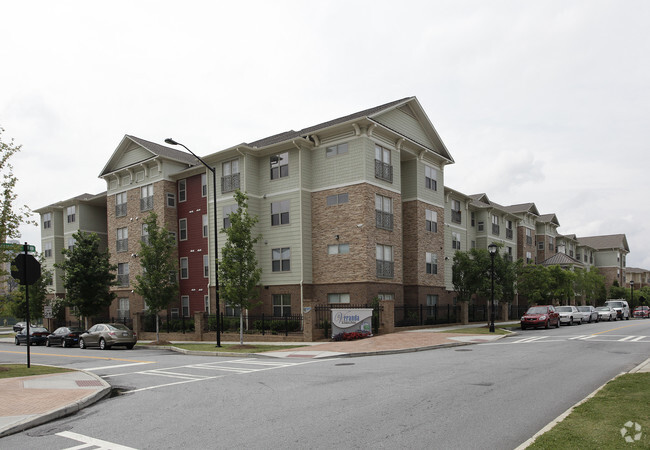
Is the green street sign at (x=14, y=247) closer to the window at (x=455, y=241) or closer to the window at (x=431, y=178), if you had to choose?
the window at (x=431, y=178)

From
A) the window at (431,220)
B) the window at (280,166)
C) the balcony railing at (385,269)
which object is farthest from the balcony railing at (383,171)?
the window at (280,166)

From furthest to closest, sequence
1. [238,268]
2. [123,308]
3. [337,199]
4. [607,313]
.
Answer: [607,313], [123,308], [337,199], [238,268]

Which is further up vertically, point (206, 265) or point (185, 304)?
point (206, 265)

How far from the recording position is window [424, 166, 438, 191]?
3744cm

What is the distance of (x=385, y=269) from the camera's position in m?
31.9

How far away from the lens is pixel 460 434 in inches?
291

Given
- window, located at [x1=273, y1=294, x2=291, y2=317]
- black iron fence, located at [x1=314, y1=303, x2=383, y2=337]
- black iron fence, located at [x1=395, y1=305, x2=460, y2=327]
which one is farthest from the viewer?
window, located at [x1=273, y1=294, x2=291, y2=317]

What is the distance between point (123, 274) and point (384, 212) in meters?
22.6

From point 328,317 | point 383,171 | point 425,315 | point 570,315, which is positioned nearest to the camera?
point 328,317

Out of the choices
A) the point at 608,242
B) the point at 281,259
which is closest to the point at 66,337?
the point at 281,259

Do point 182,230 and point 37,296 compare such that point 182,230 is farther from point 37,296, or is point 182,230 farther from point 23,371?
point 23,371

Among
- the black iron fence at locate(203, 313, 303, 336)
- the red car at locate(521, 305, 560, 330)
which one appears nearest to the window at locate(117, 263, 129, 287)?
the black iron fence at locate(203, 313, 303, 336)

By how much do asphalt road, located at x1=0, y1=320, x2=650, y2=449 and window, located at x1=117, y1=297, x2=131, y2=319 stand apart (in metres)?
26.2

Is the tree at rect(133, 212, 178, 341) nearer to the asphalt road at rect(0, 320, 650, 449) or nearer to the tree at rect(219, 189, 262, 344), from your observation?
the tree at rect(219, 189, 262, 344)
